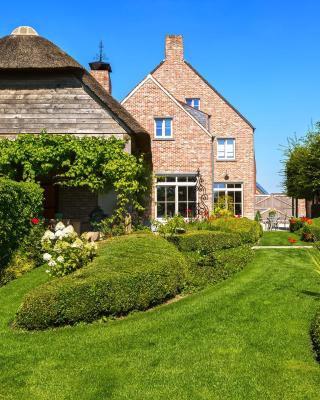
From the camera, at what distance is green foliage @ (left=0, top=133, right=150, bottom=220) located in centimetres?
1688

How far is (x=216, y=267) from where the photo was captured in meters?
11.6

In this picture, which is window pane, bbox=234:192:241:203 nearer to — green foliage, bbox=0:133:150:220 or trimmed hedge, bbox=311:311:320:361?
green foliage, bbox=0:133:150:220

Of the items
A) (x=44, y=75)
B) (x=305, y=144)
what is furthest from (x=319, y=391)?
(x=305, y=144)

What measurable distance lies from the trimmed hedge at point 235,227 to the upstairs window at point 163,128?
7.86 metres

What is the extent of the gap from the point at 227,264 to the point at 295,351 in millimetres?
5452

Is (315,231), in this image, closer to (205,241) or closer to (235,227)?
(235,227)

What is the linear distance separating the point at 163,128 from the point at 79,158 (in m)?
10.2

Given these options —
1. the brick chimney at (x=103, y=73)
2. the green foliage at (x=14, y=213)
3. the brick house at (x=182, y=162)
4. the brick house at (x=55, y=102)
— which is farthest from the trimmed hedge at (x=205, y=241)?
the brick chimney at (x=103, y=73)

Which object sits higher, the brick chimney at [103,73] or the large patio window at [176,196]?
the brick chimney at [103,73]

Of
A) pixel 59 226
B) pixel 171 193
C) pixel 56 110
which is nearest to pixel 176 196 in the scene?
pixel 171 193

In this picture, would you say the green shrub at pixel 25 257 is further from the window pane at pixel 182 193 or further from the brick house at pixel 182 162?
the window pane at pixel 182 193

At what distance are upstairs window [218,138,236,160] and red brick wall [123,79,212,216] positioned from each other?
4.00m

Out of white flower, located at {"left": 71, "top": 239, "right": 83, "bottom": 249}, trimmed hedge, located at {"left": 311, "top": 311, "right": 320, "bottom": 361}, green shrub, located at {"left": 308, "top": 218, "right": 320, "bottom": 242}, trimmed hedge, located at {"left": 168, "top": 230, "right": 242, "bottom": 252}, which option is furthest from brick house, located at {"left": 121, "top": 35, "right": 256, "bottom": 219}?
trimmed hedge, located at {"left": 311, "top": 311, "right": 320, "bottom": 361}

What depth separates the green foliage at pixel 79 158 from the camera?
16.9 m
